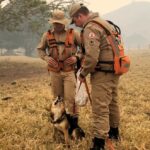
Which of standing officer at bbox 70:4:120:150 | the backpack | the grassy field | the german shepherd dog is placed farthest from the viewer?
the grassy field

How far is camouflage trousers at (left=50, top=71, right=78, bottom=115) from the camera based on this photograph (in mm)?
7200

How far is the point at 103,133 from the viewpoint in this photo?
6133 mm

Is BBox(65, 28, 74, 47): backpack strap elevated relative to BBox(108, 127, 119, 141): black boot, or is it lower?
elevated

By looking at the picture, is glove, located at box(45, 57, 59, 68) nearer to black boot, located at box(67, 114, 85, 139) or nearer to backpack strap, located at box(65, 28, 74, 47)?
backpack strap, located at box(65, 28, 74, 47)

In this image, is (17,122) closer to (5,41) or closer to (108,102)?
(108,102)

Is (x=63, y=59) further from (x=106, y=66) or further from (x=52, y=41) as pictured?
(x=106, y=66)

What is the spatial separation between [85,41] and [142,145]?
199 cm

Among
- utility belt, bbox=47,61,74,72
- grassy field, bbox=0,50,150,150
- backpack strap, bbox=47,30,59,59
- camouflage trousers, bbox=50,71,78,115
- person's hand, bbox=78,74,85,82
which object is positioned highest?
backpack strap, bbox=47,30,59,59

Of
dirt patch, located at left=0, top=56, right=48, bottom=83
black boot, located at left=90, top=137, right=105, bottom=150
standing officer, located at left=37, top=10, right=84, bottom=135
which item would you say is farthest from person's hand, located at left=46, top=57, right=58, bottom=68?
dirt patch, located at left=0, top=56, right=48, bottom=83

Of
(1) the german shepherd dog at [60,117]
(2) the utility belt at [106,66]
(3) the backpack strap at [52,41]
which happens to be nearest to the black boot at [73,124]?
(1) the german shepherd dog at [60,117]

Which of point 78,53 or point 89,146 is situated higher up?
point 78,53

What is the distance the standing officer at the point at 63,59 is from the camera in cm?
721

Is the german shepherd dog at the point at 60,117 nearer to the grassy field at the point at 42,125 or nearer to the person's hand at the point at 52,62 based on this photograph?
the grassy field at the point at 42,125

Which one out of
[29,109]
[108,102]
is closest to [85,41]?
[108,102]
